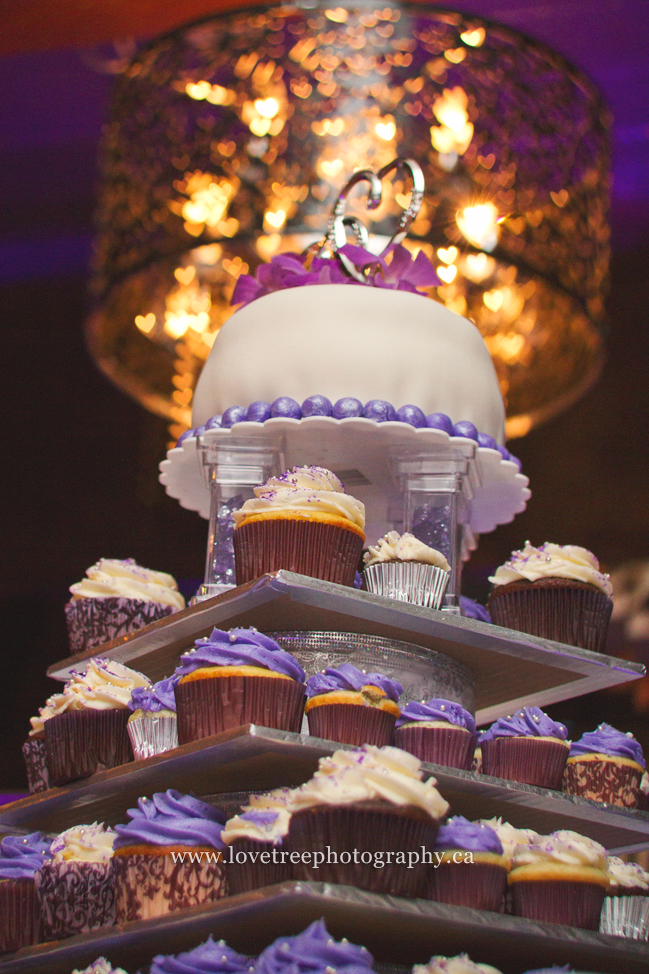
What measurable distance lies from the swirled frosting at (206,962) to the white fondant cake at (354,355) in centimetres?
147

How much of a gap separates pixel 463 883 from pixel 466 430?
123 centimetres

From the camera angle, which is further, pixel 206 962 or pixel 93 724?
pixel 93 724

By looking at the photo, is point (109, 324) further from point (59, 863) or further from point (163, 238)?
point (59, 863)

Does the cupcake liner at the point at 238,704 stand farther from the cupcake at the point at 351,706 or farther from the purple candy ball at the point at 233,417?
the purple candy ball at the point at 233,417

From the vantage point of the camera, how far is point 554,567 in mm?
3006

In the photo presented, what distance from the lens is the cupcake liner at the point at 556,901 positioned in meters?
2.44

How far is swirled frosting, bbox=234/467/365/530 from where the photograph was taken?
8.91 feet

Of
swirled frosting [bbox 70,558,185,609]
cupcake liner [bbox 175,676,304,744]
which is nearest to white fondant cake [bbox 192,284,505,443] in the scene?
swirled frosting [bbox 70,558,185,609]

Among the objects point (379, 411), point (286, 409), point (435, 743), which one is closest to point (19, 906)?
point (435, 743)

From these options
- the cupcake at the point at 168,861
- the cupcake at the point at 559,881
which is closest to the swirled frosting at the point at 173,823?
the cupcake at the point at 168,861

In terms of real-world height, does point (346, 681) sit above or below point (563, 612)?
below

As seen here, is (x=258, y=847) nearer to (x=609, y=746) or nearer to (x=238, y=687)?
(x=238, y=687)

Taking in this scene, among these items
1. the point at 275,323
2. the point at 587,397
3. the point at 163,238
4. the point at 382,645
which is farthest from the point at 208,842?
the point at 587,397

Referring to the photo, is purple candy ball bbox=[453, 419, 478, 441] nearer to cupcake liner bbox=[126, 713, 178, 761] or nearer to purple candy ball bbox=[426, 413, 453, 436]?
purple candy ball bbox=[426, 413, 453, 436]
